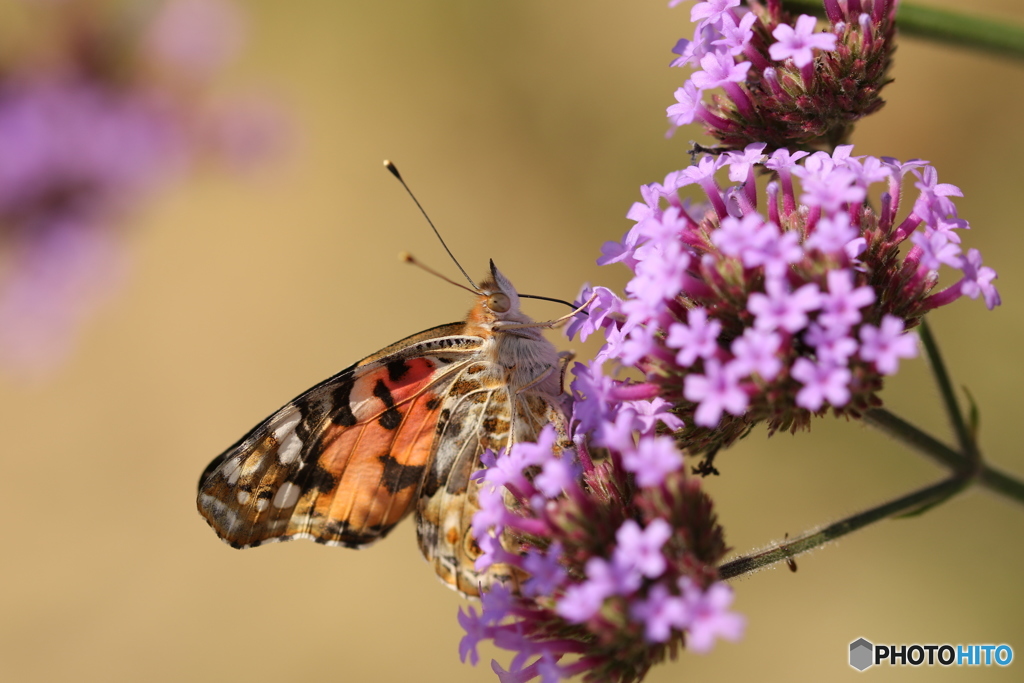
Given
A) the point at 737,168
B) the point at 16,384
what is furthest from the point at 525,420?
the point at 16,384

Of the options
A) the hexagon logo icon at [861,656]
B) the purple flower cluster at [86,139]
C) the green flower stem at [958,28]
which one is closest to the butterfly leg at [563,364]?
the green flower stem at [958,28]

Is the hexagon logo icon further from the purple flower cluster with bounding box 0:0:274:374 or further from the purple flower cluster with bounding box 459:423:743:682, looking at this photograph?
the purple flower cluster with bounding box 0:0:274:374

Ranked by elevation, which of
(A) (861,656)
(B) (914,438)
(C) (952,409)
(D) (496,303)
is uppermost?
(D) (496,303)

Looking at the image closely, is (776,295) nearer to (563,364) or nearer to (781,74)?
(781,74)

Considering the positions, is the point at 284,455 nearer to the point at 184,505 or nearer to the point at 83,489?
the point at 184,505

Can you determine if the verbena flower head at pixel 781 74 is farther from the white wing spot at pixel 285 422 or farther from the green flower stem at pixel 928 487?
the white wing spot at pixel 285 422

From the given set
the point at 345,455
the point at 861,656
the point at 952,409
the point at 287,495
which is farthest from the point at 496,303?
the point at 861,656
